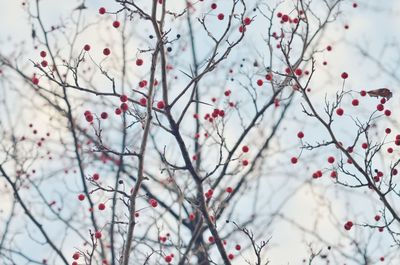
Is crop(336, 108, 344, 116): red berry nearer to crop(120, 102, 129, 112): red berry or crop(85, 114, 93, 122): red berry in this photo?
crop(120, 102, 129, 112): red berry

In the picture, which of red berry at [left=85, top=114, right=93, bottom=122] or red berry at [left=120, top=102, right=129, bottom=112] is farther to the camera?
red berry at [left=85, top=114, right=93, bottom=122]

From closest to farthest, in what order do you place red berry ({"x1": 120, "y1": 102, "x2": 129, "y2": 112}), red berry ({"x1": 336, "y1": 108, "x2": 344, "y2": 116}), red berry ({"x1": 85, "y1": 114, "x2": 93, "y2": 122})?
red berry ({"x1": 120, "y1": 102, "x2": 129, "y2": 112}), red berry ({"x1": 85, "y1": 114, "x2": 93, "y2": 122}), red berry ({"x1": 336, "y1": 108, "x2": 344, "y2": 116})

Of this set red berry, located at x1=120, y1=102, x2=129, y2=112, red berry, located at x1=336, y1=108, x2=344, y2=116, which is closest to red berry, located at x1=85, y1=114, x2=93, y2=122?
red berry, located at x1=120, y1=102, x2=129, y2=112

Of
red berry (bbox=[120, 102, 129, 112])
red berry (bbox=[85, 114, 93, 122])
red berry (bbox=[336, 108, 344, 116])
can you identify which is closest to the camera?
red berry (bbox=[120, 102, 129, 112])

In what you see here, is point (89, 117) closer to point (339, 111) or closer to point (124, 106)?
point (124, 106)

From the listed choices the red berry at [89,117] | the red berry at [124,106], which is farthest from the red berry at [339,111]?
the red berry at [89,117]

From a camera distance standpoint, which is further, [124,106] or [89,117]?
[89,117]

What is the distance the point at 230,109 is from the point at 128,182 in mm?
3179

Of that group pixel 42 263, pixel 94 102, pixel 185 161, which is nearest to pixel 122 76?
pixel 94 102

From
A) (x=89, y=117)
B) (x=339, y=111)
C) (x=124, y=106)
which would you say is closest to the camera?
(x=124, y=106)

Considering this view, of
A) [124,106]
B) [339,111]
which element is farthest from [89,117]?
[339,111]

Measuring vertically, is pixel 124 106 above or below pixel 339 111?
below

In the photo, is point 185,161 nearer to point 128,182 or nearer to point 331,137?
point 331,137

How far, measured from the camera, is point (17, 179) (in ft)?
27.7
